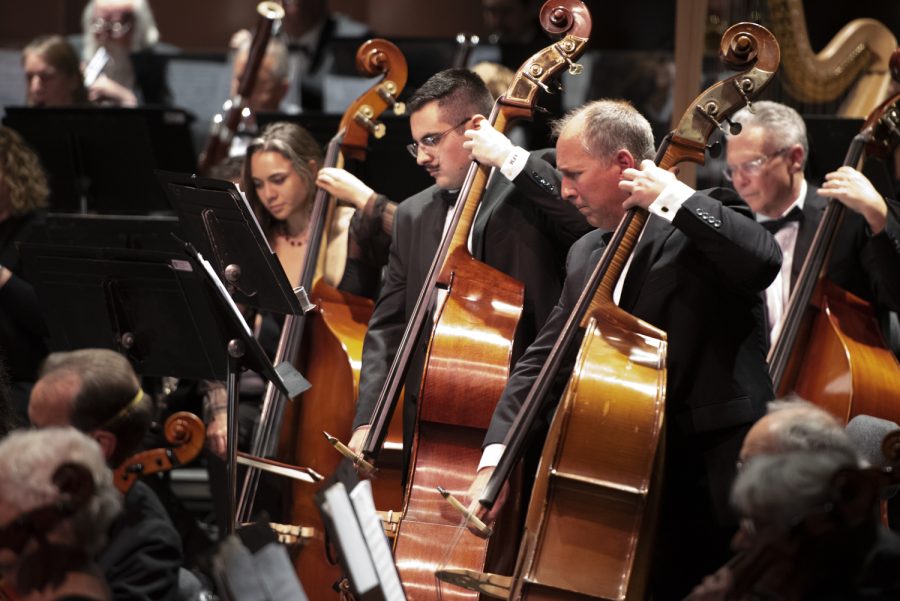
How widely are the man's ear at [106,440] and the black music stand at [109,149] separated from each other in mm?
2646

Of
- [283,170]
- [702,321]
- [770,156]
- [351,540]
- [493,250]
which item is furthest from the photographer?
[283,170]

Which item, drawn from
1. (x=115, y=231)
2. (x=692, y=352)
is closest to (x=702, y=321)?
(x=692, y=352)

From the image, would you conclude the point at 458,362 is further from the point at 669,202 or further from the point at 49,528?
the point at 49,528

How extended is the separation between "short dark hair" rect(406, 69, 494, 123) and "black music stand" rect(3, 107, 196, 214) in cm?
192

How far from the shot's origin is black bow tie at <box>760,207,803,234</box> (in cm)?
389

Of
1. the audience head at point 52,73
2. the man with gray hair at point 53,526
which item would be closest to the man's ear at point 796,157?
the man with gray hair at point 53,526

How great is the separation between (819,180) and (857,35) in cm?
52

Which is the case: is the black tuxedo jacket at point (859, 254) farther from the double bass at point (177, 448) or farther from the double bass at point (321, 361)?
the double bass at point (177, 448)

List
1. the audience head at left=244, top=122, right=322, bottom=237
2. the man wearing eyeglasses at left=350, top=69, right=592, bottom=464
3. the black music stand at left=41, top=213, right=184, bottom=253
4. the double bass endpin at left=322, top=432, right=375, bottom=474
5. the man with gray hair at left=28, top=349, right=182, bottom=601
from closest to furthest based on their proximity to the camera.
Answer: the man with gray hair at left=28, top=349, right=182, bottom=601 → the double bass endpin at left=322, top=432, right=375, bottom=474 → the man wearing eyeglasses at left=350, top=69, right=592, bottom=464 → the audience head at left=244, top=122, right=322, bottom=237 → the black music stand at left=41, top=213, right=184, bottom=253

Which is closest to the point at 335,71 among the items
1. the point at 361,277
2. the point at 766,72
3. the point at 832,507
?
the point at 361,277

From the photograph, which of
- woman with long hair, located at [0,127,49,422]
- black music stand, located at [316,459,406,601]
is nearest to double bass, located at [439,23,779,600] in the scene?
black music stand, located at [316,459,406,601]

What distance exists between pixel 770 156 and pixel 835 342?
70 cm

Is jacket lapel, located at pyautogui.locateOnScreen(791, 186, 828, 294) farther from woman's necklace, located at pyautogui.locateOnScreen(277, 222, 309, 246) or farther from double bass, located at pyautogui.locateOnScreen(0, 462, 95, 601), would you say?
double bass, located at pyautogui.locateOnScreen(0, 462, 95, 601)

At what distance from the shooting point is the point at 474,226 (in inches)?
132
